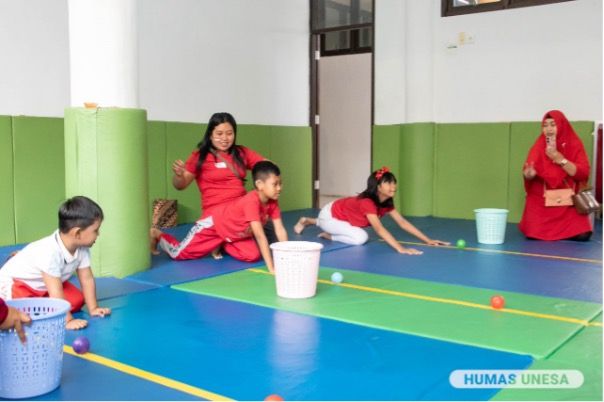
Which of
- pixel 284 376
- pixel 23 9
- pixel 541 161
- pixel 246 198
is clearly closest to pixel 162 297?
pixel 246 198

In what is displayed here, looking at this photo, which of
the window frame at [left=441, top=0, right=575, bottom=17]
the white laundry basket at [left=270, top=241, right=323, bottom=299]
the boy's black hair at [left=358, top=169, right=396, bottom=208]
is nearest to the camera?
the white laundry basket at [left=270, top=241, right=323, bottom=299]

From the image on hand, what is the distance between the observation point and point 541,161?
6758 mm

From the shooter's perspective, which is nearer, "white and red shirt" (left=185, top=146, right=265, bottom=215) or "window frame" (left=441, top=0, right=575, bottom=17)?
"white and red shirt" (left=185, top=146, right=265, bottom=215)

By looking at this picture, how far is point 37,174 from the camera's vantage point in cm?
662

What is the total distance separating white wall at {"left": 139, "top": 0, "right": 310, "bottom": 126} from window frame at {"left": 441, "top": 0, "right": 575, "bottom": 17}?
7.49ft

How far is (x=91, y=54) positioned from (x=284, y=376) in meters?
3.10

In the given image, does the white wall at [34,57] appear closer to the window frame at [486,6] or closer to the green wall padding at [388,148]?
the green wall padding at [388,148]

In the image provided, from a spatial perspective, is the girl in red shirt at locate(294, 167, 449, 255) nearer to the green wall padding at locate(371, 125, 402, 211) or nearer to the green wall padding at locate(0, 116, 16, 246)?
the green wall padding at locate(371, 125, 402, 211)

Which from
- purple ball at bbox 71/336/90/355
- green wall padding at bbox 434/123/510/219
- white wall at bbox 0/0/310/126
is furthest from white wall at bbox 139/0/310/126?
purple ball at bbox 71/336/90/355

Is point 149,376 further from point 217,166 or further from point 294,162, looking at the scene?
point 294,162

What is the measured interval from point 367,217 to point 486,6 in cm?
406

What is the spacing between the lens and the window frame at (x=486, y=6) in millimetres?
8152

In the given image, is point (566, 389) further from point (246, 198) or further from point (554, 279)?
point (246, 198)

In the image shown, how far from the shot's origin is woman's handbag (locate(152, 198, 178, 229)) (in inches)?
298
